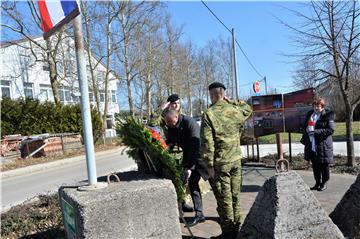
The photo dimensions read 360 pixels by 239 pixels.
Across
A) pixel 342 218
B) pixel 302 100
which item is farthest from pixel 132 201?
pixel 302 100

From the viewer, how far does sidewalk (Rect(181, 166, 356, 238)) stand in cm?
474

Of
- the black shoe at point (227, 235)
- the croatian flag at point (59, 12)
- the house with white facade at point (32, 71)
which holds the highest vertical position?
the house with white facade at point (32, 71)

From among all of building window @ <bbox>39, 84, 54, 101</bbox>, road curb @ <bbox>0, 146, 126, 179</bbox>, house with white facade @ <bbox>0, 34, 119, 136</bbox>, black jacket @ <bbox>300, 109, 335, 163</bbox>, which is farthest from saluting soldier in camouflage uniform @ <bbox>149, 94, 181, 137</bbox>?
building window @ <bbox>39, 84, 54, 101</bbox>

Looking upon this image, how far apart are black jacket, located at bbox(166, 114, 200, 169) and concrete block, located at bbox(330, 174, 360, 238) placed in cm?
179

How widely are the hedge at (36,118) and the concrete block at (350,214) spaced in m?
21.6

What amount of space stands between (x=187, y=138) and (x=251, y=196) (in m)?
2.12

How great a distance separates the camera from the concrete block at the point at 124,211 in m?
3.09

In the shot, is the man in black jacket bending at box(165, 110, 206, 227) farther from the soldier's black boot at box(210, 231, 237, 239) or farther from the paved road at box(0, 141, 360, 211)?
the paved road at box(0, 141, 360, 211)

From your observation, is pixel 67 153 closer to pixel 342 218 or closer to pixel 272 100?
pixel 272 100

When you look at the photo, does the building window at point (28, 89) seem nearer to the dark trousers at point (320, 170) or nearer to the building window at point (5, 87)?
the building window at point (5, 87)

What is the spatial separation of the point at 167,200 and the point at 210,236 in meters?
1.30

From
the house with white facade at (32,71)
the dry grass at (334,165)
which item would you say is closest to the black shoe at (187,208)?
the dry grass at (334,165)

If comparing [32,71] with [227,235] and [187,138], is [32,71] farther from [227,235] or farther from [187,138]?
[227,235]

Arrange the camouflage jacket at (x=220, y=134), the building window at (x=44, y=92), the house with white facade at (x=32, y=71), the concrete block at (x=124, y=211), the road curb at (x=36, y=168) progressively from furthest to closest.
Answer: the building window at (x=44, y=92) → the house with white facade at (x=32, y=71) → the road curb at (x=36, y=168) → the camouflage jacket at (x=220, y=134) → the concrete block at (x=124, y=211)
